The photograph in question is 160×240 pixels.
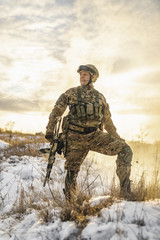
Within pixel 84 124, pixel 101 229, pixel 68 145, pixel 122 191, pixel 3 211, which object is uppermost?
pixel 84 124

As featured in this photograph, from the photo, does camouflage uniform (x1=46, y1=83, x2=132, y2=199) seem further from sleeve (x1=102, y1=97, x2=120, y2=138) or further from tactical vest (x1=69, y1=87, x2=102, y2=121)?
sleeve (x1=102, y1=97, x2=120, y2=138)

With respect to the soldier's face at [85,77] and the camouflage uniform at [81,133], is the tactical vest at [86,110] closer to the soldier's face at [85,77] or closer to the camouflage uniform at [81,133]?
the camouflage uniform at [81,133]

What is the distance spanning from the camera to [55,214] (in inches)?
92.5

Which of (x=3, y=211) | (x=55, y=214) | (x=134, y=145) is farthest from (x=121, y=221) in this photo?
(x=134, y=145)

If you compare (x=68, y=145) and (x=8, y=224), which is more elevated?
(x=68, y=145)

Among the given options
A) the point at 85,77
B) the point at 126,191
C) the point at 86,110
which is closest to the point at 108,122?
the point at 86,110

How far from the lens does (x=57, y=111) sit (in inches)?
129

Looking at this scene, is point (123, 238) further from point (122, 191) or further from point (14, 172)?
point (14, 172)

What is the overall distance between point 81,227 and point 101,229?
225 mm

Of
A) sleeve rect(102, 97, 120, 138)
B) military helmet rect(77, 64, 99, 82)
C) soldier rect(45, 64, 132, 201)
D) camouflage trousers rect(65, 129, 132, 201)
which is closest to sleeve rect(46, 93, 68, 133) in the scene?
soldier rect(45, 64, 132, 201)

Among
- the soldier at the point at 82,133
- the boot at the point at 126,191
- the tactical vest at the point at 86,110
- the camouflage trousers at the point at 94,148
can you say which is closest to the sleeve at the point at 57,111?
the soldier at the point at 82,133

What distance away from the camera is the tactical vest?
3.08 m

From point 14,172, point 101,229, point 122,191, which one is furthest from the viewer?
point 14,172

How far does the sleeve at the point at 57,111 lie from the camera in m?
3.22
